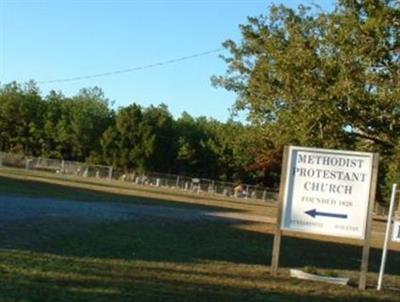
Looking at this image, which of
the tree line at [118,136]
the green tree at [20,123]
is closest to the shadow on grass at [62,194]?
the tree line at [118,136]

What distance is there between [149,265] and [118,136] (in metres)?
89.3

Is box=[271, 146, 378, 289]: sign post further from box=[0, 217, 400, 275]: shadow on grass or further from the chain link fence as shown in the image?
the chain link fence

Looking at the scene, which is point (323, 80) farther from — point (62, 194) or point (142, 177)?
point (142, 177)

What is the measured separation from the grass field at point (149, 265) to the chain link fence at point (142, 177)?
68909 mm

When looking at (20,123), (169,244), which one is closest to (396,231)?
(169,244)

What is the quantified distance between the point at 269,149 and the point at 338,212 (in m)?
33.9

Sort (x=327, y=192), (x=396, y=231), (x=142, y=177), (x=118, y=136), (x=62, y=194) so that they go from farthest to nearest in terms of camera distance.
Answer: (x=118, y=136) < (x=142, y=177) < (x=62, y=194) < (x=327, y=192) < (x=396, y=231)

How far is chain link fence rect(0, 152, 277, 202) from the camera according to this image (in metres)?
91.2

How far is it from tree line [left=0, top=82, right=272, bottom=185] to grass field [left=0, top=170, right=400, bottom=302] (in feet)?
243

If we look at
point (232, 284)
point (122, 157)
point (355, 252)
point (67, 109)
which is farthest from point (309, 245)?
point (67, 109)

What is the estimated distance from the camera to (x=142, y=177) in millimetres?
93812

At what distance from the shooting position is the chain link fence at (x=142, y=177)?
9125cm

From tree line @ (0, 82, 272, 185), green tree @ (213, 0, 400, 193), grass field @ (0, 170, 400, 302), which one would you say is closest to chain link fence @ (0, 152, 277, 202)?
tree line @ (0, 82, 272, 185)

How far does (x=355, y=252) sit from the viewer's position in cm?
2286
